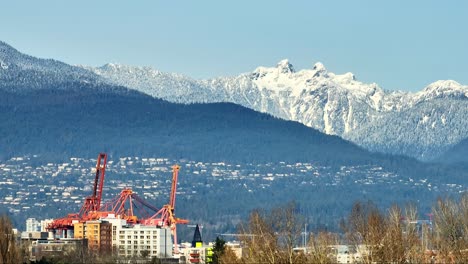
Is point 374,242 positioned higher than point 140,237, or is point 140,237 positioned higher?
point 140,237

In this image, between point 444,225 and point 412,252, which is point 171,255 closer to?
point 444,225

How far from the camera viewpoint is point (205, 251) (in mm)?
180875

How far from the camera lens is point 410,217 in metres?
116

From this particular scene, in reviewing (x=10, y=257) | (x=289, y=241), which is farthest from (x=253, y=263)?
(x=10, y=257)

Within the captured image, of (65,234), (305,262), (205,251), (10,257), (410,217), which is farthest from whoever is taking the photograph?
(65,234)

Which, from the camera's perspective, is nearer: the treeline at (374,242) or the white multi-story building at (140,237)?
the treeline at (374,242)

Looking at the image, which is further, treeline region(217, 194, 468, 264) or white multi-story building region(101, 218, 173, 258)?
white multi-story building region(101, 218, 173, 258)

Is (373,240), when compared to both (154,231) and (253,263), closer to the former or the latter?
(253,263)

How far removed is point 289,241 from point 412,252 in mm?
5629

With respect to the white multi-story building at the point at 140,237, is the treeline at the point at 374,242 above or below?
below

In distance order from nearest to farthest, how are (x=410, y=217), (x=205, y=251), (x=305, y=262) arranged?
(x=305, y=262) → (x=410, y=217) → (x=205, y=251)

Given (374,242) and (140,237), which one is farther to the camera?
(140,237)

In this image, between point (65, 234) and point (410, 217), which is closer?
point (410, 217)

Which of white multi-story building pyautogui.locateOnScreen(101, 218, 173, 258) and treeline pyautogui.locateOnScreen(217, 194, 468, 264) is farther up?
white multi-story building pyautogui.locateOnScreen(101, 218, 173, 258)
